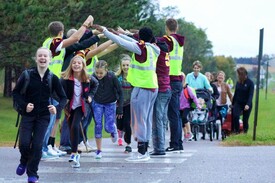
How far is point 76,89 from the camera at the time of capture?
41.8ft

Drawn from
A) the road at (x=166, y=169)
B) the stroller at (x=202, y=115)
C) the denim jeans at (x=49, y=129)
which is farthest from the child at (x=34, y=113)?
the stroller at (x=202, y=115)

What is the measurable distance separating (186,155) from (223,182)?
374 centimetres

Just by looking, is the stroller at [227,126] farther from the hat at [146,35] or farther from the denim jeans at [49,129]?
the denim jeans at [49,129]

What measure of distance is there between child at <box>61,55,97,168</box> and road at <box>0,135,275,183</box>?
72 centimetres

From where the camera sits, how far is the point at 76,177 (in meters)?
10.8

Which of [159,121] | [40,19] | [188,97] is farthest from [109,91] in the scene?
[40,19]

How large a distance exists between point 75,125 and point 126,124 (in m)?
3.52

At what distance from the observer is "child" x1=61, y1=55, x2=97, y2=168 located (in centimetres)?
1251

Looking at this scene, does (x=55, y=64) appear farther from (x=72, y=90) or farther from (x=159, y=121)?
(x=159, y=121)

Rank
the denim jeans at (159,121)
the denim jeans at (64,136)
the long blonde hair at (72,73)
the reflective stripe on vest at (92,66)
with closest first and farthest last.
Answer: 1. the long blonde hair at (72,73)
2. the denim jeans at (159,121)
3. the denim jeans at (64,136)
4. the reflective stripe on vest at (92,66)

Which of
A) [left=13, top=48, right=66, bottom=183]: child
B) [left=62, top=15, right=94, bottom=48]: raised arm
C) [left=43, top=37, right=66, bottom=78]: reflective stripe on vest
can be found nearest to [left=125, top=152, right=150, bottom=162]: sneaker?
[left=43, top=37, right=66, bottom=78]: reflective stripe on vest

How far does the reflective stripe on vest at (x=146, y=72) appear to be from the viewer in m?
12.9

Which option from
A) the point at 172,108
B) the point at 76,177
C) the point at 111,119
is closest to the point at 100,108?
the point at 111,119

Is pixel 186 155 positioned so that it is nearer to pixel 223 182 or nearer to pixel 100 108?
pixel 100 108
